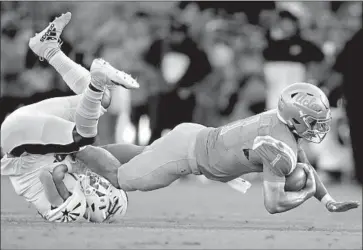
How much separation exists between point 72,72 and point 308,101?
1.81m

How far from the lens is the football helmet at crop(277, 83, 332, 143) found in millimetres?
6723

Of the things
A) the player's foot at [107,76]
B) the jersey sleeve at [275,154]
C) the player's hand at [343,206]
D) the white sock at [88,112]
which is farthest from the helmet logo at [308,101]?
the white sock at [88,112]

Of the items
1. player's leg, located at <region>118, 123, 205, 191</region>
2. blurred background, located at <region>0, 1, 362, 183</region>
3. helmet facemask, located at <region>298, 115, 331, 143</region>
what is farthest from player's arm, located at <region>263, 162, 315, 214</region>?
blurred background, located at <region>0, 1, 362, 183</region>

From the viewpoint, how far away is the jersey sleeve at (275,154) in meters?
6.60

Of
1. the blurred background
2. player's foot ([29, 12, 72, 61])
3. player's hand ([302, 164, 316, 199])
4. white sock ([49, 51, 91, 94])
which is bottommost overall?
the blurred background

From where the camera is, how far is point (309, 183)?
7.02m

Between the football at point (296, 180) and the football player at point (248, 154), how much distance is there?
0.13ft

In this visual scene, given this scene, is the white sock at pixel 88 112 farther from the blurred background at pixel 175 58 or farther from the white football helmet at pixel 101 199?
the blurred background at pixel 175 58

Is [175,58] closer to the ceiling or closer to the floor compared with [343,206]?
closer to the floor

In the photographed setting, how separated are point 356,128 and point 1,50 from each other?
4.38 meters

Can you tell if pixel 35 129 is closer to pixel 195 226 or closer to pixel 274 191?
pixel 195 226

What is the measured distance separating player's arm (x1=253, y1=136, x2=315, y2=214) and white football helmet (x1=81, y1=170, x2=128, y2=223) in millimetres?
1304

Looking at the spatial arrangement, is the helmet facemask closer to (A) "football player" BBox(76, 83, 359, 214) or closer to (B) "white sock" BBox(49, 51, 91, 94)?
(A) "football player" BBox(76, 83, 359, 214)

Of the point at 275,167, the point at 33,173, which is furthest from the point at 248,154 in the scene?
the point at 33,173
